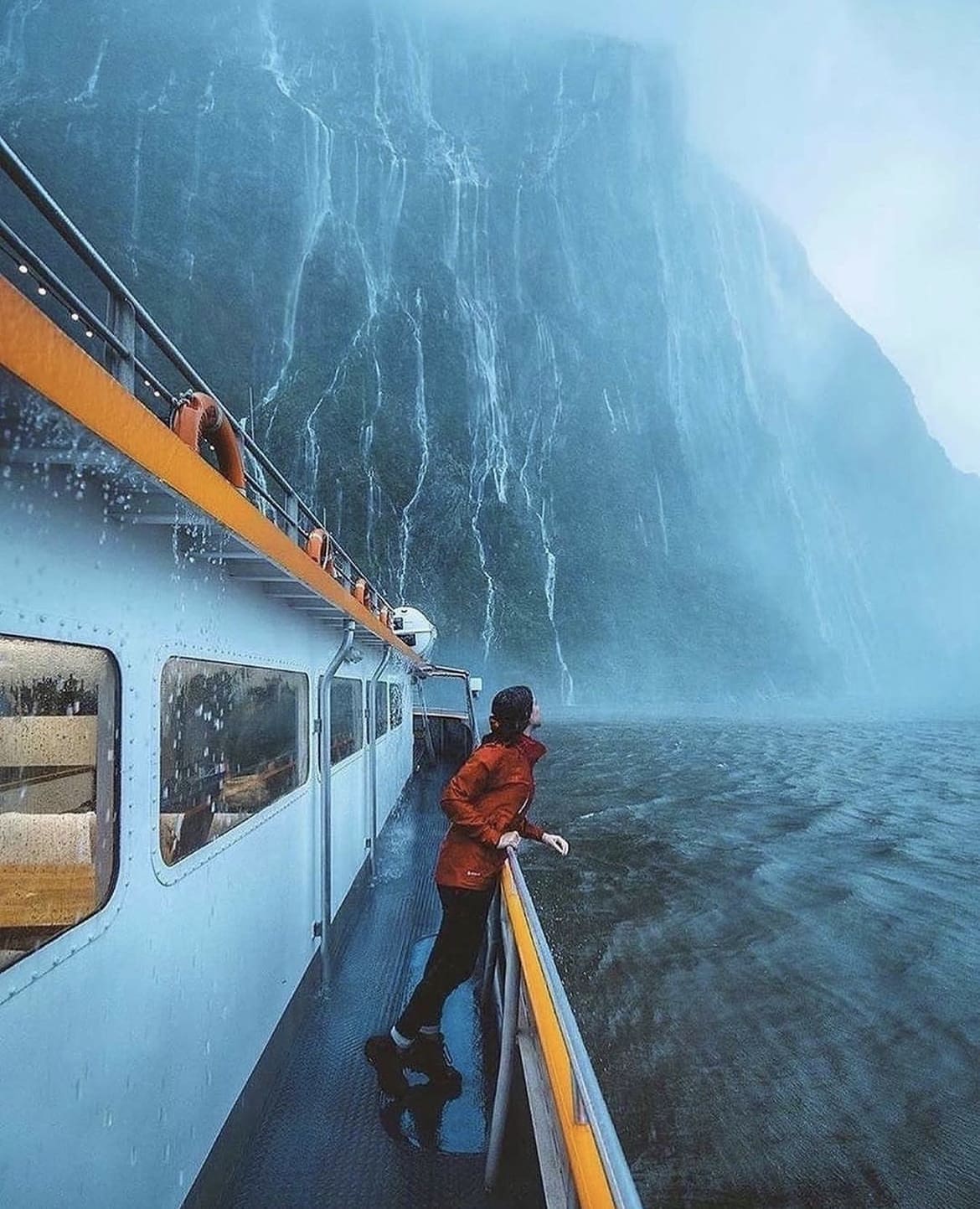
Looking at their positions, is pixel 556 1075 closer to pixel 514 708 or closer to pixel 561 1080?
pixel 561 1080

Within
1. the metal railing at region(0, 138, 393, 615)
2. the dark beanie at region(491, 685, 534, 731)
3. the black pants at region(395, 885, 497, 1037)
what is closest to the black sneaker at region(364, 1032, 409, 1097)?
the black pants at region(395, 885, 497, 1037)

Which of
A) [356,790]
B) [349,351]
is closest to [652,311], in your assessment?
[349,351]

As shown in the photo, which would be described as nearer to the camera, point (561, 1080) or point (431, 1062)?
point (561, 1080)

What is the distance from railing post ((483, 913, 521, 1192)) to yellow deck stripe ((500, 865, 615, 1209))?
24 centimetres

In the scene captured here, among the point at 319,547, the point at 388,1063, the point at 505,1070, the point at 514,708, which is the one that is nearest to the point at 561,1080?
the point at 505,1070

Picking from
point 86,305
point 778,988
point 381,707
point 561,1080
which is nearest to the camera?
point 561,1080

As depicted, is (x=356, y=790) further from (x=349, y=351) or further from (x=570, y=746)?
(x=349, y=351)

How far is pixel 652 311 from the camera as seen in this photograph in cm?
9175

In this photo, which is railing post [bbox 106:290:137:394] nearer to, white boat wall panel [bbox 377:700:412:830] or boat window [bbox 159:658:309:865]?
boat window [bbox 159:658:309:865]

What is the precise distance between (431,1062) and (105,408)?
399 centimetres

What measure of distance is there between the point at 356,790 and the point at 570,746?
85.2 feet

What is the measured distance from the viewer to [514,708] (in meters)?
3.62

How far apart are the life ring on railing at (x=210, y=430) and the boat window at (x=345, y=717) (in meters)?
2.89

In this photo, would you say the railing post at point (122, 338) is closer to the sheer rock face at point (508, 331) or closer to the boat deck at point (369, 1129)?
the boat deck at point (369, 1129)
